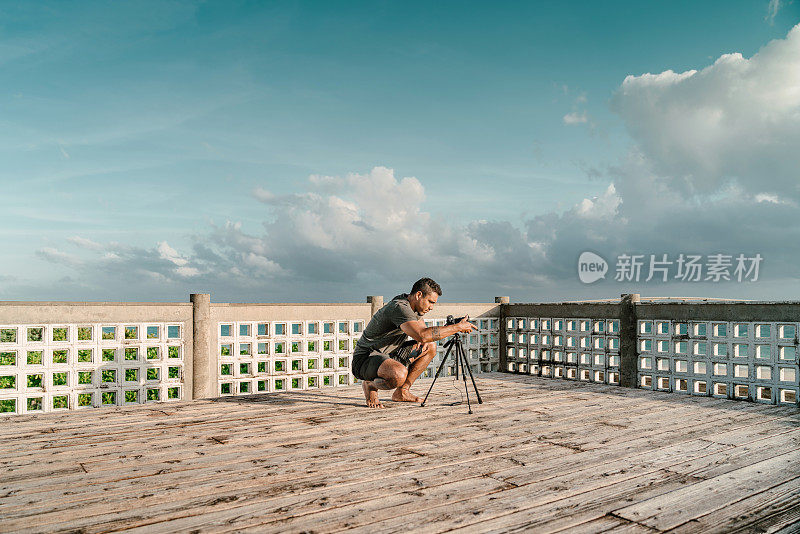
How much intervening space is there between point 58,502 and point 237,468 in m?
0.82

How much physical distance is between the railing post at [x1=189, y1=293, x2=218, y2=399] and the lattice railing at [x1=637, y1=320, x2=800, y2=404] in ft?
15.3

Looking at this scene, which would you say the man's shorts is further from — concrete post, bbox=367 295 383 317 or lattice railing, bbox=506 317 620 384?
lattice railing, bbox=506 317 620 384

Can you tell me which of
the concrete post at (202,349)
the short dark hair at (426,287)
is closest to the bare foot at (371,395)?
the short dark hair at (426,287)

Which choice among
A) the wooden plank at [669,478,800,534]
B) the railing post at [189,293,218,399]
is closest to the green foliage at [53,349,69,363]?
the railing post at [189,293,218,399]

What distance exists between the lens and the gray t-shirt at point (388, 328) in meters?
4.52

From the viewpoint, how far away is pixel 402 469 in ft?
9.44

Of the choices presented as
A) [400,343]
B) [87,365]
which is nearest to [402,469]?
[400,343]

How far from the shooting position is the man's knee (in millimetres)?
4571

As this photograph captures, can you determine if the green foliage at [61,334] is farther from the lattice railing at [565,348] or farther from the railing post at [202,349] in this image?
the lattice railing at [565,348]

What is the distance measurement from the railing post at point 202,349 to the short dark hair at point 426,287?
2172 millimetres

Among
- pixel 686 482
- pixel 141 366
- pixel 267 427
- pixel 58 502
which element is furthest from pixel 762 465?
pixel 141 366

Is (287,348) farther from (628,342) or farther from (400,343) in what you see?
(628,342)

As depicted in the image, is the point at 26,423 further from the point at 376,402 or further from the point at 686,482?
the point at 686,482

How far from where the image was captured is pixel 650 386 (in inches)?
242
